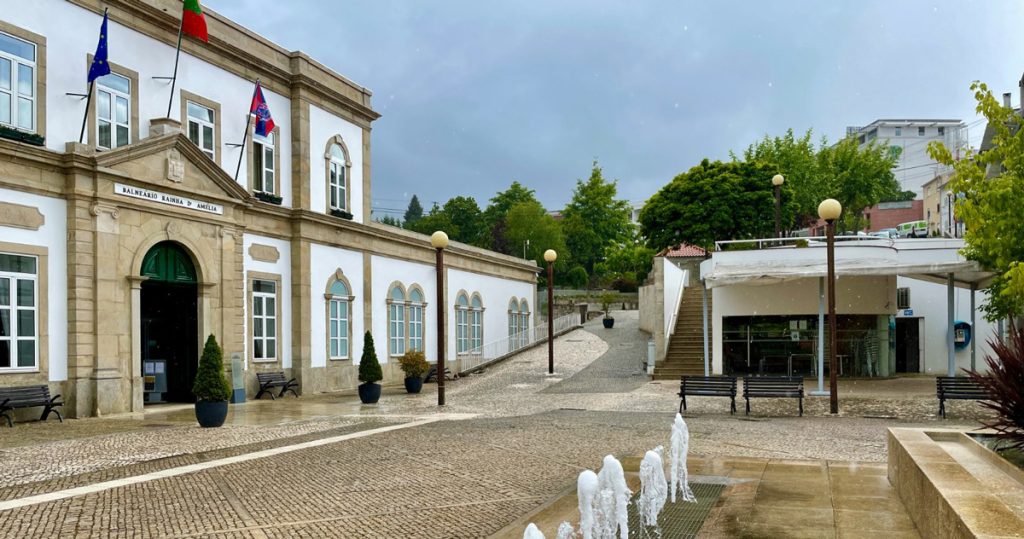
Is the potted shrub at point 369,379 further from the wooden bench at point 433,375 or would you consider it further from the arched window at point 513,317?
the arched window at point 513,317

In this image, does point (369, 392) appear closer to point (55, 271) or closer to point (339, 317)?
point (339, 317)

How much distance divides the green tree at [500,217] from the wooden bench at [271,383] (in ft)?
165

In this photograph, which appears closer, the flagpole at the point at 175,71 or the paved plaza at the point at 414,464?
the paved plaza at the point at 414,464

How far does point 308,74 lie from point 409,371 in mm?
9841

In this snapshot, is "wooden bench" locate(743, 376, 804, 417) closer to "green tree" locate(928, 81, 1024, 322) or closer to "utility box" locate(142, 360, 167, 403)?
"green tree" locate(928, 81, 1024, 322)

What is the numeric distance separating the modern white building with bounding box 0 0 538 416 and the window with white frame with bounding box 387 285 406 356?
93 mm

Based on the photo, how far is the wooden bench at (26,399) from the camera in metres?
16.1

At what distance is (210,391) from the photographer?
16.0 metres

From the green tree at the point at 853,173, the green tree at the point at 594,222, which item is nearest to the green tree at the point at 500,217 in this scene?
the green tree at the point at 594,222

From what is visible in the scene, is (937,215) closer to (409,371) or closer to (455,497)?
(409,371)

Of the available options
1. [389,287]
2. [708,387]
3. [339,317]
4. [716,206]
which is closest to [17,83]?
[339,317]

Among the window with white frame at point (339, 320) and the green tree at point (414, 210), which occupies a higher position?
the green tree at point (414, 210)

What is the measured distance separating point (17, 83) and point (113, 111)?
2.50 m

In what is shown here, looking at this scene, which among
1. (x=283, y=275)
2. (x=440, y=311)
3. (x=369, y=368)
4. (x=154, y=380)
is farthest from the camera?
(x=283, y=275)
